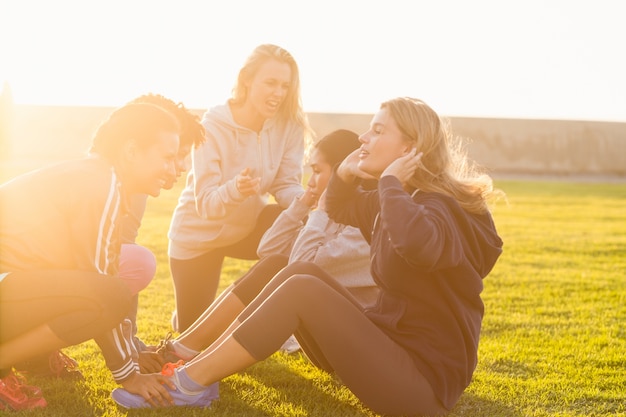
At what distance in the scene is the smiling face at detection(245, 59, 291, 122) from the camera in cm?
434

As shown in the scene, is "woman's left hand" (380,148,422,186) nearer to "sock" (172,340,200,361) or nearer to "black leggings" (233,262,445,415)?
"black leggings" (233,262,445,415)

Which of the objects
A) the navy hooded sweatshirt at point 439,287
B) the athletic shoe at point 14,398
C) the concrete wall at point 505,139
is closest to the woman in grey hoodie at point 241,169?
the athletic shoe at point 14,398

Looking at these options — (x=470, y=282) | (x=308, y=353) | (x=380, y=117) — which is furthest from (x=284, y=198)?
(x=470, y=282)

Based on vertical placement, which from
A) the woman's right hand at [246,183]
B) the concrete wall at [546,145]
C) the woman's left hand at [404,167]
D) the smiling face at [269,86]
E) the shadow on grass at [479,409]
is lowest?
the concrete wall at [546,145]

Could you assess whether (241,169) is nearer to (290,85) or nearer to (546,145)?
(290,85)

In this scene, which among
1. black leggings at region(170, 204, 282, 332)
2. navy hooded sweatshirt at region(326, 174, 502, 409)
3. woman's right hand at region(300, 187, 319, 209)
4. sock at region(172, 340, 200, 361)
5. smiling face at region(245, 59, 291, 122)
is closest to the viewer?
navy hooded sweatshirt at region(326, 174, 502, 409)

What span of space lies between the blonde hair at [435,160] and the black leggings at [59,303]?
1255mm

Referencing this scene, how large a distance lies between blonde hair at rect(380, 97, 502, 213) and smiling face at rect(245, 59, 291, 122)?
4.67 feet

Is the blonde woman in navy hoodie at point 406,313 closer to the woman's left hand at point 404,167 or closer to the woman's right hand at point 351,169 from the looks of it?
the woman's left hand at point 404,167

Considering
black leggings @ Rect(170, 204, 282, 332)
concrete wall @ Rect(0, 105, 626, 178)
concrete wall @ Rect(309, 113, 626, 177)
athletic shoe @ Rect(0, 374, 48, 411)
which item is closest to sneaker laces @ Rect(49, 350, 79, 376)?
athletic shoe @ Rect(0, 374, 48, 411)

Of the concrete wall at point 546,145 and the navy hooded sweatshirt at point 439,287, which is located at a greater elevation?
the navy hooded sweatshirt at point 439,287

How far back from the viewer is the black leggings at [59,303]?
9.75 feet

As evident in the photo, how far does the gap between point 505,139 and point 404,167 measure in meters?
23.3

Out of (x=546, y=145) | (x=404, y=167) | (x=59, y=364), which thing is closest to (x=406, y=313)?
(x=404, y=167)
